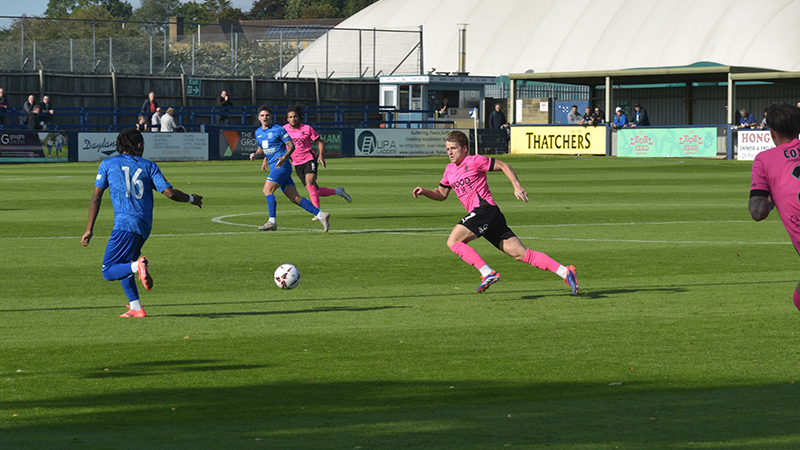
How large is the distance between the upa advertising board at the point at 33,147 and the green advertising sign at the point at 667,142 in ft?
69.4

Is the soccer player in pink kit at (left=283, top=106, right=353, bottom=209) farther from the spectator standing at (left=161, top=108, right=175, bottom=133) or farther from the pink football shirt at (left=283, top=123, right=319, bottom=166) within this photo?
the spectator standing at (left=161, top=108, right=175, bottom=133)

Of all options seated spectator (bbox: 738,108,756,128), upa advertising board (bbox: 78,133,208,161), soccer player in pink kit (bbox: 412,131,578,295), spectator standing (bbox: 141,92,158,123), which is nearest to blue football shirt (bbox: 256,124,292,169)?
soccer player in pink kit (bbox: 412,131,578,295)

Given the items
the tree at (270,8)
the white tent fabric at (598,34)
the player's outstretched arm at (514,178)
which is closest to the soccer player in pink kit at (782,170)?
the player's outstretched arm at (514,178)

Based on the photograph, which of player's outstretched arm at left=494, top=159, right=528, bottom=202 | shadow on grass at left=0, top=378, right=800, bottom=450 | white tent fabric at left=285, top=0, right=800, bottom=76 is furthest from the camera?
white tent fabric at left=285, top=0, right=800, bottom=76

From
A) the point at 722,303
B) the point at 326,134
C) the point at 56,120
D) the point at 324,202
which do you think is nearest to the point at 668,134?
the point at 326,134

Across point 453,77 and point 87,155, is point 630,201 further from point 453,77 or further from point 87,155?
point 453,77

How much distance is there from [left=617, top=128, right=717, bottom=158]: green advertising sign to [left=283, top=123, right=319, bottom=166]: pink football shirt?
24.6 meters

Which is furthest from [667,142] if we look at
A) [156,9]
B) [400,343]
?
[156,9]

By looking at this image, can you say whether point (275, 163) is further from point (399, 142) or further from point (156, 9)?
point (156, 9)

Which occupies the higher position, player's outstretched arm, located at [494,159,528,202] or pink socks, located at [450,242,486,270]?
player's outstretched arm, located at [494,159,528,202]

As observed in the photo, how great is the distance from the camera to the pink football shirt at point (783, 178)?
6383 mm

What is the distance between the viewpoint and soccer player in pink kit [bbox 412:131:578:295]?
9789 mm

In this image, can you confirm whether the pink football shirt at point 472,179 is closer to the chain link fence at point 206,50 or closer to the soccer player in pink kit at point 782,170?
the soccer player in pink kit at point 782,170

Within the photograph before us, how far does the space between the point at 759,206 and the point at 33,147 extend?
31.8 m
